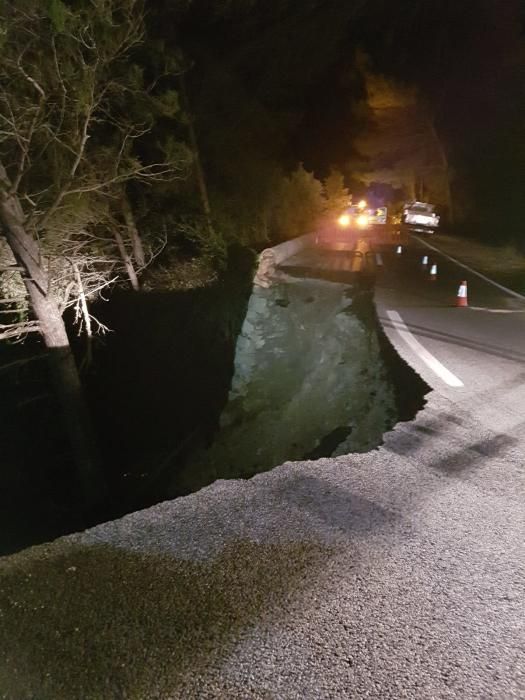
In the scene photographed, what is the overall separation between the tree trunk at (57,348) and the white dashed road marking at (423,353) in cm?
549

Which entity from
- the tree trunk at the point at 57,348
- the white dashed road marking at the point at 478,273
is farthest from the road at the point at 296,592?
the white dashed road marking at the point at 478,273

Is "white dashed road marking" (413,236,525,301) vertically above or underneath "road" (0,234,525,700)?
underneath

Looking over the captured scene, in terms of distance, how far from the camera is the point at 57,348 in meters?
8.04

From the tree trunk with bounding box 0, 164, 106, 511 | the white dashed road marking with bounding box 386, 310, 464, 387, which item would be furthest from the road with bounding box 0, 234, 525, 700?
the tree trunk with bounding box 0, 164, 106, 511

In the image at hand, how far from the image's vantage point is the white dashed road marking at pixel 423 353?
6.89m

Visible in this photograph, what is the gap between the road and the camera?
2461mm

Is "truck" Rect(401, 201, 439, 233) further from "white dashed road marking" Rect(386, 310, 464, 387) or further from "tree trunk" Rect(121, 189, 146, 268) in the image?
"white dashed road marking" Rect(386, 310, 464, 387)

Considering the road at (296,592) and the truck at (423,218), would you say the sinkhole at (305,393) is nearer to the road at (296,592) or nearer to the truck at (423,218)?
the road at (296,592)

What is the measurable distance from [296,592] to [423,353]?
236 inches

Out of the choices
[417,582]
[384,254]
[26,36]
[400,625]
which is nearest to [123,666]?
[400,625]

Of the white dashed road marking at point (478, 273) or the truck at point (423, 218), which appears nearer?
the white dashed road marking at point (478, 273)

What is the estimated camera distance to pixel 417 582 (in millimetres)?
3096

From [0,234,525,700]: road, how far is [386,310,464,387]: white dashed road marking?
2.27 meters

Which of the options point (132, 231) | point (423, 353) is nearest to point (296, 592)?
point (423, 353)
